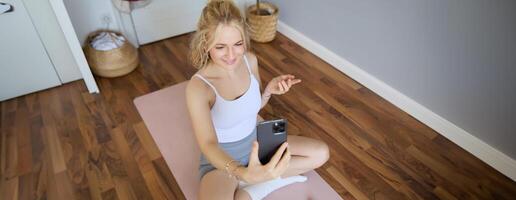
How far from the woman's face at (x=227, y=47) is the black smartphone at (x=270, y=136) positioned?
25 centimetres

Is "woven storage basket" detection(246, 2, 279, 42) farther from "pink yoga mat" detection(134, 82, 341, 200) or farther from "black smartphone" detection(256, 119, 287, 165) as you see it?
"black smartphone" detection(256, 119, 287, 165)

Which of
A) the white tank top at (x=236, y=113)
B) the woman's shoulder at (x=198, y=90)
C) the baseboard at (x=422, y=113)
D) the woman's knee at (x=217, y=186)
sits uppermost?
the woman's shoulder at (x=198, y=90)

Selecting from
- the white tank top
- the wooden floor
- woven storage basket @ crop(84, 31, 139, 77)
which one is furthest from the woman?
woven storage basket @ crop(84, 31, 139, 77)

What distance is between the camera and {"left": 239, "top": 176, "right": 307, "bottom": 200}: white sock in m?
1.31

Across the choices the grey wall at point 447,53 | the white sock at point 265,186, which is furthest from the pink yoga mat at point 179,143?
the grey wall at point 447,53

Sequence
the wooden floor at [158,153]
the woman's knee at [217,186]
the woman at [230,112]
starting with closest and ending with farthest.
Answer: the woman at [230,112] → the woman's knee at [217,186] → the wooden floor at [158,153]

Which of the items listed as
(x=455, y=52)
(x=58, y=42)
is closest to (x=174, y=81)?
(x=58, y=42)

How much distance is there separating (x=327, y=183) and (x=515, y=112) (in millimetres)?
781

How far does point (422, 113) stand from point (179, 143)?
47.3 inches

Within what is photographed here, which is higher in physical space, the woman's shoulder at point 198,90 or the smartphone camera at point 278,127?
the woman's shoulder at point 198,90

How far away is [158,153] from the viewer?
1.60 m

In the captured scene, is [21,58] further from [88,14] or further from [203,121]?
[203,121]

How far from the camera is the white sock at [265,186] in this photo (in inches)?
51.6

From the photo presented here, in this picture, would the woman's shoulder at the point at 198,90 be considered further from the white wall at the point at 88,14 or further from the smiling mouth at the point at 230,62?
the white wall at the point at 88,14
